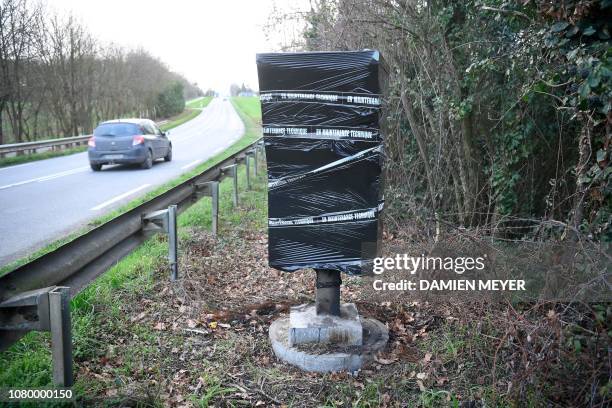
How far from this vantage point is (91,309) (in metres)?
4.40

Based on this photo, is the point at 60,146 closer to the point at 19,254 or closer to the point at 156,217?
the point at 19,254

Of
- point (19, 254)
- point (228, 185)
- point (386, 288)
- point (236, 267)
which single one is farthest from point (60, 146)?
point (386, 288)

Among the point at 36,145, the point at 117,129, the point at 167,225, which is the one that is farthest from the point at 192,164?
the point at 167,225

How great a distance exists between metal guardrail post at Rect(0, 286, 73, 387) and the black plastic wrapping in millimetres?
1632

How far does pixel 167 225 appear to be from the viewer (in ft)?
16.1

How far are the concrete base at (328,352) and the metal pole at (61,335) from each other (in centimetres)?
157

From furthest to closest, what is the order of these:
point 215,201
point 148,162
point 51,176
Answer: point 148,162 → point 51,176 → point 215,201

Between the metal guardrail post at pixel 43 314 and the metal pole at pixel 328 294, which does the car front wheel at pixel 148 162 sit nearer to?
the metal pole at pixel 328 294

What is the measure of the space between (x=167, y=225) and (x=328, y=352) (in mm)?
2104

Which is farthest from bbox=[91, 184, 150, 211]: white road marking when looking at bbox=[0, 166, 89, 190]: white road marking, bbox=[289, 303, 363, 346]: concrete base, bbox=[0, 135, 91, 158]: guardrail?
bbox=[0, 135, 91, 158]: guardrail

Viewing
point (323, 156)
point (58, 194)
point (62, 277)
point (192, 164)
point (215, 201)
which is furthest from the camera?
point (192, 164)

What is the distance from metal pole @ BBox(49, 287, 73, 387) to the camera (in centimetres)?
280

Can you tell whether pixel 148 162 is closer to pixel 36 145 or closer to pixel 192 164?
pixel 192 164

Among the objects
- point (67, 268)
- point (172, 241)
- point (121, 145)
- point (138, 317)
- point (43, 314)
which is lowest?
point (138, 317)
